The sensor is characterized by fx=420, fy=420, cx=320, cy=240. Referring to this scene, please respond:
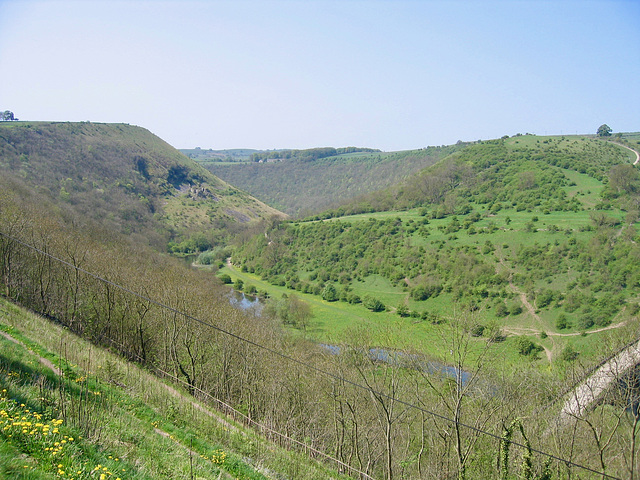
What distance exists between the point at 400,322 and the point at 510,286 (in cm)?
2260

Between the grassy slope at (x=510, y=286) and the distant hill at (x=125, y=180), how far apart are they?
33.5m

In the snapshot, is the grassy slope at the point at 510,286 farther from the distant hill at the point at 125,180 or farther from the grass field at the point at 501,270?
the distant hill at the point at 125,180

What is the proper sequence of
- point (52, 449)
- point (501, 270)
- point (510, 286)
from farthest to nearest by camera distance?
point (501, 270) → point (510, 286) → point (52, 449)

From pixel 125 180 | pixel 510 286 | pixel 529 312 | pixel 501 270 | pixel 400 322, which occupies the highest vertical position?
pixel 125 180

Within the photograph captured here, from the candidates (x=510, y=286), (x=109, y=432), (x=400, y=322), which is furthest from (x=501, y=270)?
(x=109, y=432)

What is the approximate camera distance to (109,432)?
8.42 meters

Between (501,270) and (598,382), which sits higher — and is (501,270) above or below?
below

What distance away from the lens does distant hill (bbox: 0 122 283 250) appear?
9706 centimetres

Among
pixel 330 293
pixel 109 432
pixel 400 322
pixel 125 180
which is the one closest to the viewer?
pixel 109 432

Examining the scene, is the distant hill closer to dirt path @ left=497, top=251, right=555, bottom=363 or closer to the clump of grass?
dirt path @ left=497, top=251, right=555, bottom=363

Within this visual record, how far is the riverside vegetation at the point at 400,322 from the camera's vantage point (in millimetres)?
16328

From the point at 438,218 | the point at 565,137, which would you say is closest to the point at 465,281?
the point at 438,218

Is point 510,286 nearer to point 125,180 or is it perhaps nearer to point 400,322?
point 400,322

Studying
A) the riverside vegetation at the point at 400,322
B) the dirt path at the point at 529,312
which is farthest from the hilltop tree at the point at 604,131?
the dirt path at the point at 529,312
